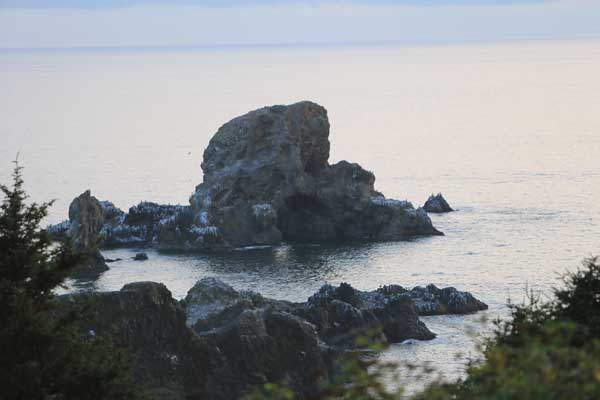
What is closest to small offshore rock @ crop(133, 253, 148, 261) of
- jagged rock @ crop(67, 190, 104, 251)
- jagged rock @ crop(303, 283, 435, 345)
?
jagged rock @ crop(67, 190, 104, 251)

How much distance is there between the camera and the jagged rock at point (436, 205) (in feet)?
399

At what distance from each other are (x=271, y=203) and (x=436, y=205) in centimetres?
2094

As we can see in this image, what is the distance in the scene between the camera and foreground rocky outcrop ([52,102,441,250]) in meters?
107

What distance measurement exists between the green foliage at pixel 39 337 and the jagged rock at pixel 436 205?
8961 centimetres

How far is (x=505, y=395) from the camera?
16547mm

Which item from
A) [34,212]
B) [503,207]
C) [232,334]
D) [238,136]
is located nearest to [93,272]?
[238,136]

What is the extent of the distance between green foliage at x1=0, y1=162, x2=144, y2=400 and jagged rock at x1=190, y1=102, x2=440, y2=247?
7291 centimetres

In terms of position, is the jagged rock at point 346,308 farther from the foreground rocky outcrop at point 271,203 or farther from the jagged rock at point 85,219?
the jagged rock at point 85,219

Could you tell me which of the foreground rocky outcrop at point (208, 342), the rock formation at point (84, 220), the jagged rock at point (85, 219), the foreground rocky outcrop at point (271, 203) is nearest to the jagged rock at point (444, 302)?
the foreground rocky outcrop at point (208, 342)

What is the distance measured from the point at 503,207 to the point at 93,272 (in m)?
47.0

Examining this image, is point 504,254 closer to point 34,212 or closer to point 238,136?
point 238,136

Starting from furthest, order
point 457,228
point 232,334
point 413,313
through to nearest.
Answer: point 457,228
point 413,313
point 232,334

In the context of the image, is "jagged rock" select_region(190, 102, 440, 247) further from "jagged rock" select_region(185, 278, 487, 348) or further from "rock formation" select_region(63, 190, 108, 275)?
"jagged rock" select_region(185, 278, 487, 348)

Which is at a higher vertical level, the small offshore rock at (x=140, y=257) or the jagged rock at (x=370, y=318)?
the small offshore rock at (x=140, y=257)
